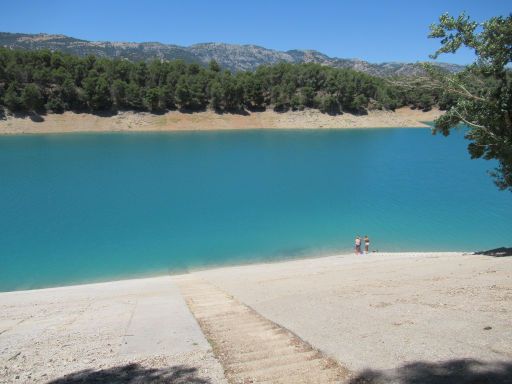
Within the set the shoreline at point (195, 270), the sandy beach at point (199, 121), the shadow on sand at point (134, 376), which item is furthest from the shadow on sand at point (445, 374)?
the sandy beach at point (199, 121)

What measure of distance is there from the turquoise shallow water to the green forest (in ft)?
111

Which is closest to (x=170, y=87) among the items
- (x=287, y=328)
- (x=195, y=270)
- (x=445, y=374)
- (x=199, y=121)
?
(x=199, y=121)

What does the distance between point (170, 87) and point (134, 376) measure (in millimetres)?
98958

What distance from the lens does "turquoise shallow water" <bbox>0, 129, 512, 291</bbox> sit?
74.9ft

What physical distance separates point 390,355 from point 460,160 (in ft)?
191

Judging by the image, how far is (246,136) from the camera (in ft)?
275

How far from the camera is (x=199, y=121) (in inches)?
3844

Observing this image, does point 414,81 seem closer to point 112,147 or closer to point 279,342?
point 279,342

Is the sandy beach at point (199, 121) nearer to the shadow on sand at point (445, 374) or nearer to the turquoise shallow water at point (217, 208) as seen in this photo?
the turquoise shallow water at point (217, 208)

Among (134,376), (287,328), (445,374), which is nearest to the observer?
(445,374)

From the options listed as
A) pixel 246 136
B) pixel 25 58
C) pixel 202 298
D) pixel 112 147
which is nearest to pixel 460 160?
pixel 246 136

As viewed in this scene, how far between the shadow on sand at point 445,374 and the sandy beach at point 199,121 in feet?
293

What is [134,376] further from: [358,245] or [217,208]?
[217,208]

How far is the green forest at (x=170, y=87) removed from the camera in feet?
298
